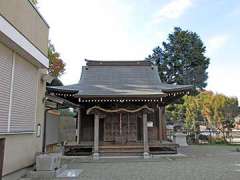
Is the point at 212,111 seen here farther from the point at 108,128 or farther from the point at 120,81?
the point at 108,128

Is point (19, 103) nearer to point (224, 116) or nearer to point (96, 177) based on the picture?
point (96, 177)

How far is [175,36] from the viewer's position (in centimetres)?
2939

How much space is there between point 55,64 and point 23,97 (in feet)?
65.8

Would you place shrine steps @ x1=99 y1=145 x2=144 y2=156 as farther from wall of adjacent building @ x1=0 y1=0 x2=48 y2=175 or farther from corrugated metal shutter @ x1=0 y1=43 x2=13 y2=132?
corrugated metal shutter @ x1=0 y1=43 x2=13 y2=132

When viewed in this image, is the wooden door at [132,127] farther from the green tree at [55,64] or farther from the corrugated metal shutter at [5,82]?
the green tree at [55,64]

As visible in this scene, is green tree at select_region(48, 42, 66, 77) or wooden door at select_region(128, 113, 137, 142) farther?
green tree at select_region(48, 42, 66, 77)

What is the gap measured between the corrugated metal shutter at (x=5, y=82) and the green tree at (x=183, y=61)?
22479 mm


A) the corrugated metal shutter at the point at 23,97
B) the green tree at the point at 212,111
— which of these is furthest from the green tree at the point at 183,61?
the corrugated metal shutter at the point at 23,97

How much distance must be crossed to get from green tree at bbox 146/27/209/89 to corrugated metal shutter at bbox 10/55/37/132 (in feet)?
68.2

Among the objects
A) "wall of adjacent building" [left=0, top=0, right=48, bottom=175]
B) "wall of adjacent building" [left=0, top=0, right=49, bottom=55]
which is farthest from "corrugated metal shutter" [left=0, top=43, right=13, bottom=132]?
"wall of adjacent building" [left=0, top=0, right=49, bottom=55]

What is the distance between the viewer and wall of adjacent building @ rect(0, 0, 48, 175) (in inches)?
265

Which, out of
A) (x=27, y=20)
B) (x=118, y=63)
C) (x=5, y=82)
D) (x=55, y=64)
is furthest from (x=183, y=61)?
(x=5, y=82)

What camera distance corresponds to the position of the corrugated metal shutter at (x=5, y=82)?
21.4ft

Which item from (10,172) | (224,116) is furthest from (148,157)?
(224,116)
